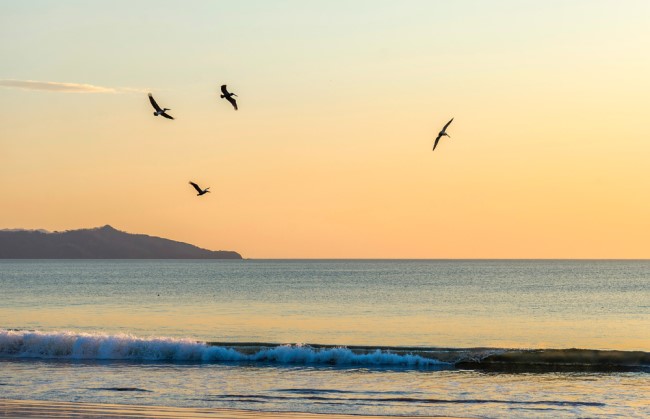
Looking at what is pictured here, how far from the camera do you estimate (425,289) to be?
10400 cm

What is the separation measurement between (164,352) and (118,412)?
13.9 m

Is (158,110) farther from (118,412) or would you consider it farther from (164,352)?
(164,352)

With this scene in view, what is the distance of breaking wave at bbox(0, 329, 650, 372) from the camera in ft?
117

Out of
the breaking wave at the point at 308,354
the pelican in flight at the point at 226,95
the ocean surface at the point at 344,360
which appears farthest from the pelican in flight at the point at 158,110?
the breaking wave at the point at 308,354

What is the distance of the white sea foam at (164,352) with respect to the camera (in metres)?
36.2

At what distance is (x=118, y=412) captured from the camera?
78.0 feet

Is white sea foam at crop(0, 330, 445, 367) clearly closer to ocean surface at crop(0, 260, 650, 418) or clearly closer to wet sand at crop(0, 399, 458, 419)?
ocean surface at crop(0, 260, 650, 418)

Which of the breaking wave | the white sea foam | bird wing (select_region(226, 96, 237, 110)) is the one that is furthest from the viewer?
the white sea foam

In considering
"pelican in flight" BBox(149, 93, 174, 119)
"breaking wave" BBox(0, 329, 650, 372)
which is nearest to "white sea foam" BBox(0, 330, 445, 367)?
"breaking wave" BBox(0, 329, 650, 372)

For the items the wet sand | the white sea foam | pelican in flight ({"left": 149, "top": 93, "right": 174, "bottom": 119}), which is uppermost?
pelican in flight ({"left": 149, "top": 93, "right": 174, "bottom": 119})

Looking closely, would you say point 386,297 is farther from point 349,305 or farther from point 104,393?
point 104,393

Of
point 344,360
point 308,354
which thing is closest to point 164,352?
point 308,354

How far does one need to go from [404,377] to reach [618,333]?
2407cm

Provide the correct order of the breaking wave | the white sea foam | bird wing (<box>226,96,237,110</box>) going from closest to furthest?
1. bird wing (<box>226,96,237,110</box>)
2. the breaking wave
3. the white sea foam
